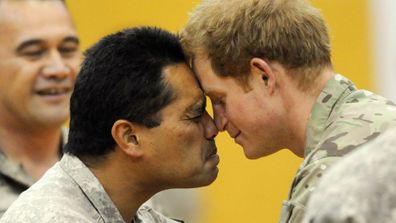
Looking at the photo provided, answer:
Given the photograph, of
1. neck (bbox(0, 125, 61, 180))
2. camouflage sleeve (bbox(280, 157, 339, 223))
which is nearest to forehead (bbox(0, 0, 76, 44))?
neck (bbox(0, 125, 61, 180))

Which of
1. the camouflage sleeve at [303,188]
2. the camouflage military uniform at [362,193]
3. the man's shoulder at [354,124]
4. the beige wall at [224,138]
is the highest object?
the camouflage military uniform at [362,193]

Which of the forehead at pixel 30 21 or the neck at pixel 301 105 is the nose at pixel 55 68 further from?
the neck at pixel 301 105

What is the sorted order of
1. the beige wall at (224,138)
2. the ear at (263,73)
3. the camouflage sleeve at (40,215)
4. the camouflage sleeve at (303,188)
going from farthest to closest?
the beige wall at (224,138)
the ear at (263,73)
the camouflage sleeve at (40,215)
the camouflage sleeve at (303,188)

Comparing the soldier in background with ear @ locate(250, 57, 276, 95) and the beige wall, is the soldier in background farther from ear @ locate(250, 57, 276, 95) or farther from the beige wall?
the beige wall

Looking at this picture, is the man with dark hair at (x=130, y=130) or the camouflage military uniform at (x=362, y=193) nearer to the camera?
the camouflage military uniform at (x=362, y=193)

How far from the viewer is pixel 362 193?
1.01 m

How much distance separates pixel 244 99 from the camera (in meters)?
2.52

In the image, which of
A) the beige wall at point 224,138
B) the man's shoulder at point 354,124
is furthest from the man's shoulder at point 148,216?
the beige wall at point 224,138

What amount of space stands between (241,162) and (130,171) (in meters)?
2.54

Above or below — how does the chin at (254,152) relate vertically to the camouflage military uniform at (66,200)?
below

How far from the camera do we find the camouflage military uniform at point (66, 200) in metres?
2.37

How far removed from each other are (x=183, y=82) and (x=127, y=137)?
0.19 metres

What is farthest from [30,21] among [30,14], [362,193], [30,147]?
[362,193]

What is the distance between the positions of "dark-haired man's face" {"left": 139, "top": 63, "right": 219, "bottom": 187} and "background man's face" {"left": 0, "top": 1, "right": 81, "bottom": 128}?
1526 millimetres
